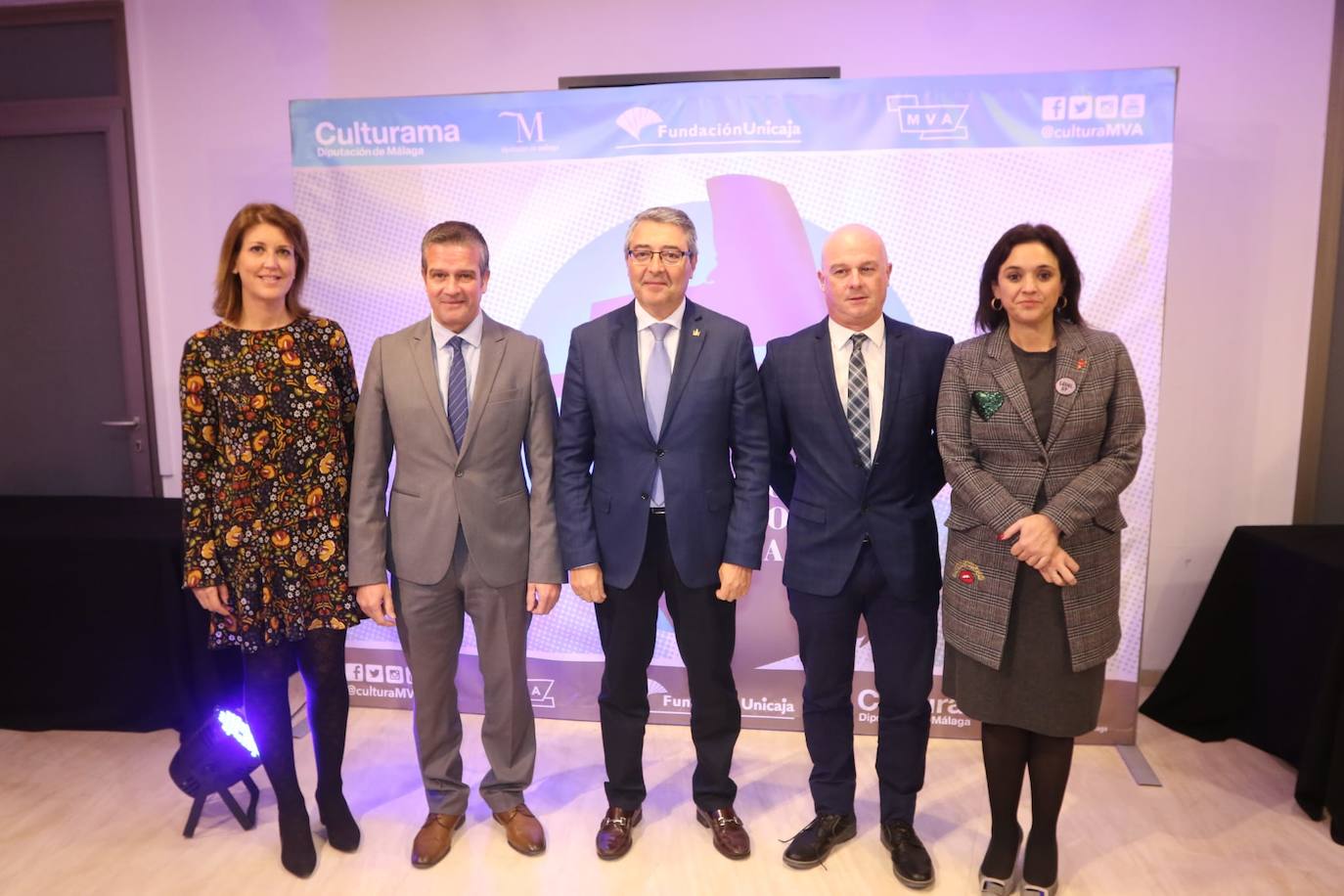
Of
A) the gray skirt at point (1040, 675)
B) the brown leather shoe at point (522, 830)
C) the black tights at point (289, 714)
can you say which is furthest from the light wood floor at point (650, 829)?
the gray skirt at point (1040, 675)

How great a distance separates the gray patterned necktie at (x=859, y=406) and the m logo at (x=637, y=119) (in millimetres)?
1332

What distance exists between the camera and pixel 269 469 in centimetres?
232

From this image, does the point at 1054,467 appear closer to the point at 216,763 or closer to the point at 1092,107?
the point at 1092,107

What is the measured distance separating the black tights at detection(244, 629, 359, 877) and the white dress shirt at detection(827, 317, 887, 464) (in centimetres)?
160

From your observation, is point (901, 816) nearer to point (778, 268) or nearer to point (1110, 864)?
point (1110, 864)

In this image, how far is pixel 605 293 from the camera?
3.32m

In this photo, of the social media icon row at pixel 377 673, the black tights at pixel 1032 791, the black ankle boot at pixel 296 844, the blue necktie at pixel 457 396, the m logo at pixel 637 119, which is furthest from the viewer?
the social media icon row at pixel 377 673

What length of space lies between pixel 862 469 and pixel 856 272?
0.52 metres

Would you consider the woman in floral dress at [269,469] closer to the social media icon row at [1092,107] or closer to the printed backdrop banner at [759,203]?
the printed backdrop banner at [759,203]

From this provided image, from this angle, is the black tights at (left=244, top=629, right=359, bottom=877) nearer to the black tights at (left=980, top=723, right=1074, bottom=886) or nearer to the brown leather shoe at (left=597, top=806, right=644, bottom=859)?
the brown leather shoe at (left=597, top=806, right=644, bottom=859)

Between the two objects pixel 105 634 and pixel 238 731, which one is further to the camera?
pixel 105 634

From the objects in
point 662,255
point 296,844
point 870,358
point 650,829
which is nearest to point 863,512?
point 870,358

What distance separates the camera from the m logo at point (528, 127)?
3203 millimetres

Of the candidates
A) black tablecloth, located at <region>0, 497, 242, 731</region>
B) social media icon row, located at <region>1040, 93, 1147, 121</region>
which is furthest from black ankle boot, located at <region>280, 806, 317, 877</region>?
social media icon row, located at <region>1040, 93, 1147, 121</region>
